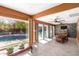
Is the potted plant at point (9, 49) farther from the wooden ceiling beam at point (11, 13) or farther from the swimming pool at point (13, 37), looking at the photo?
the wooden ceiling beam at point (11, 13)

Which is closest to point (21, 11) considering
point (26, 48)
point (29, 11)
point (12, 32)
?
point (29, 11)

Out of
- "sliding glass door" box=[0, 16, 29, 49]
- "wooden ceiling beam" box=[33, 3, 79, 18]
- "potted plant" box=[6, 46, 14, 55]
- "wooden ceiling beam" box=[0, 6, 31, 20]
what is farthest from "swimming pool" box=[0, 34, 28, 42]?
"wooden ceiling beam" box=[33, 3, 79, 18]

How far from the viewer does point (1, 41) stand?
1622 mm

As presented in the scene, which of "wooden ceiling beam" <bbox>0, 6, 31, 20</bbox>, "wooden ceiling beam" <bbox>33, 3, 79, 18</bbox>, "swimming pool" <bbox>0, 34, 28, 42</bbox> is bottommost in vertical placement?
"swimming pool" <bbox>0, 34, 28, 42</bbox>

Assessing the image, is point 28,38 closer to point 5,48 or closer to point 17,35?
point 17,35

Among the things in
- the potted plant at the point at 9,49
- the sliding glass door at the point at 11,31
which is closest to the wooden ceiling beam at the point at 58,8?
the sliding glass door at the point at 11,31

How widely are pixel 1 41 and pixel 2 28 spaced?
28 centimetres

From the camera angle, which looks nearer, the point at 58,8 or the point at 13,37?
the point at 13,37

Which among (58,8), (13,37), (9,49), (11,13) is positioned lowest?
(9,49)

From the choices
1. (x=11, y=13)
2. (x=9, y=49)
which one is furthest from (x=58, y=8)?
(x=9, y=49)

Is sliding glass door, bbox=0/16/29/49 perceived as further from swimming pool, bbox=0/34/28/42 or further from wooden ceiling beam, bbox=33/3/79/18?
wooden ceiling beam, bbox=33/3/79/18

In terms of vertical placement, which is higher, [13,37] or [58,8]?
[58,8]

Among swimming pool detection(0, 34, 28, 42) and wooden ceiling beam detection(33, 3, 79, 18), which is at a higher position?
wooden ceiling beam detection(33, 3, 79, 18)

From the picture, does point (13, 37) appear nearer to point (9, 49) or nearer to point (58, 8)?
point (9, 49)
